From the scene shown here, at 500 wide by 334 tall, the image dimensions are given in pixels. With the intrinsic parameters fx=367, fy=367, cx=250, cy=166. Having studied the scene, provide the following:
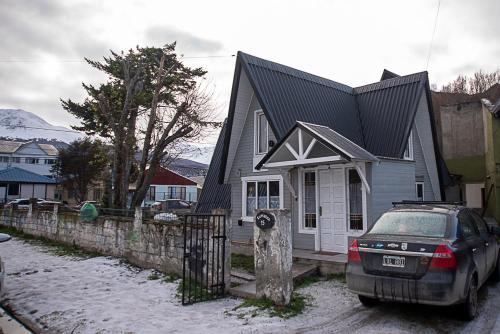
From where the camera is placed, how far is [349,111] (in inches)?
564

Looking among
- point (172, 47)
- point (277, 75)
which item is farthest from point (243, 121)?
point (172, 47)

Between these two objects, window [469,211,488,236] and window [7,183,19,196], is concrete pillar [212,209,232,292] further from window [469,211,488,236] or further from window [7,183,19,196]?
window [7,183,19,196]

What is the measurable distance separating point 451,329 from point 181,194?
46.3 meters

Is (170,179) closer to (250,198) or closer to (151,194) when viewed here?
(151,194)

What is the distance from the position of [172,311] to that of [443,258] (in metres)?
4.48

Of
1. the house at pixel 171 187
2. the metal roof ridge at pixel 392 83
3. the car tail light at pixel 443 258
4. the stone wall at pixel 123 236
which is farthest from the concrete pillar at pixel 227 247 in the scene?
the house at pixel 171 187

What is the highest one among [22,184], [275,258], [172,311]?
[22,184]

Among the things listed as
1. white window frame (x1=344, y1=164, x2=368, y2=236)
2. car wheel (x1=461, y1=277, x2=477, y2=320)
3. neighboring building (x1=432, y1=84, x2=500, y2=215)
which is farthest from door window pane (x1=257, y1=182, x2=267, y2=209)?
neighboring building (x1=432, y1=84, x2=500, y2=215)

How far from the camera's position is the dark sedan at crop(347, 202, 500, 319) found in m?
5.07

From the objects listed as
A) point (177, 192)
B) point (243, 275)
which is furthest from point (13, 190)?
point (243, 275)

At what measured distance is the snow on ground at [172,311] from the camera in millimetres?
5525

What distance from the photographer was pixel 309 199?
11.3 metres

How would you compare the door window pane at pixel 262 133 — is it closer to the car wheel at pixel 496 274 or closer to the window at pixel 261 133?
the window at pixel 261 133

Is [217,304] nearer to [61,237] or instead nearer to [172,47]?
[61,237]
